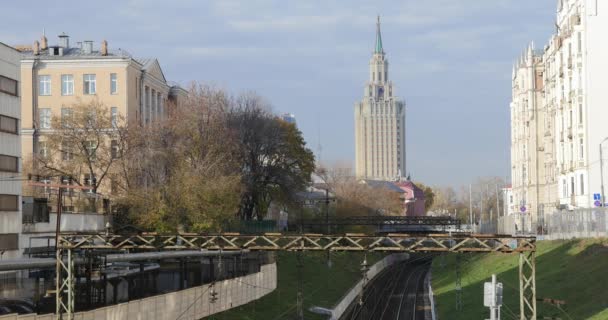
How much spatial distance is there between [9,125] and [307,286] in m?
32.9

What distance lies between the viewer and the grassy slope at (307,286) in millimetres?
66438

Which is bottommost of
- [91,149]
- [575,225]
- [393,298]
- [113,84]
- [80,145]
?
[393,298]

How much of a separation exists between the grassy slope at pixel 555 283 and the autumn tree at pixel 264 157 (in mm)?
22026

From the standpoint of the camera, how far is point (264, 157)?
107 metres

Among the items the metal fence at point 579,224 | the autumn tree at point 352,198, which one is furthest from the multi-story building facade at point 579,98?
the autumn tree at point 352,198

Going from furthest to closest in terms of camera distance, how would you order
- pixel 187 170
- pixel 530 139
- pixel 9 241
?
pixel 530 139 < pixel 187 170 < pixel 9 241

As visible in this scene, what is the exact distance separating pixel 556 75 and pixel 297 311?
161 ft

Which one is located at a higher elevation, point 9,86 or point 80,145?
point 9,86

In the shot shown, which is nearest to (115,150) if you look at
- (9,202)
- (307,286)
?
(307,286)

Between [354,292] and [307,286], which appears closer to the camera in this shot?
[307,286]

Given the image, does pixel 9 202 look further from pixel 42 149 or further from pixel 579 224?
pixel 579 224

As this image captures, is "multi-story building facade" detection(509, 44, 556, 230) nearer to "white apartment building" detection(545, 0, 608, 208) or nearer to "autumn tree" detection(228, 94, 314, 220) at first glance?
"white apartment building" detection(545, 0, 608, 208)

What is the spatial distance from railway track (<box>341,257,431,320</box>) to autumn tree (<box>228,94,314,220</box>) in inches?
570

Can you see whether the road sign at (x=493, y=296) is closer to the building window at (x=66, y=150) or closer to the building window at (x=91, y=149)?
the building window at (x=91, y=149)
